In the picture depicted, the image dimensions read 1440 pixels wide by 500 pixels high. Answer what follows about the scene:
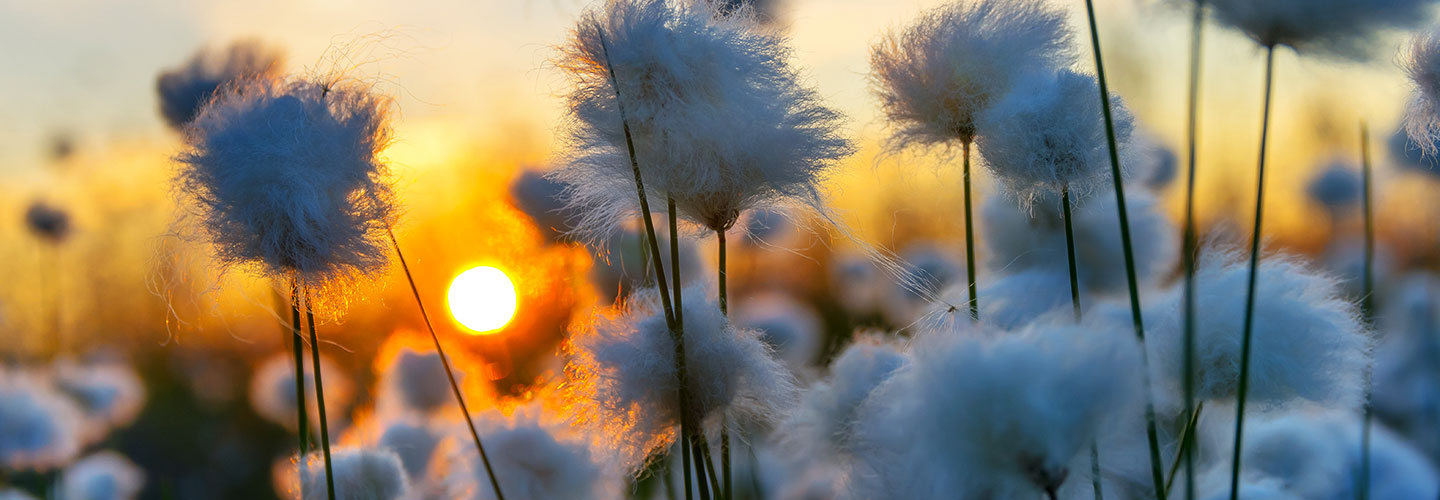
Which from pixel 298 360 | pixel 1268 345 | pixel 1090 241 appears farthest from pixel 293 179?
pixel 1090 241

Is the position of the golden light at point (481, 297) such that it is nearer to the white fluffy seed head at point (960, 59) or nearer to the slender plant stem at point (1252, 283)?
the white fluffy seed head at point (960, 59)

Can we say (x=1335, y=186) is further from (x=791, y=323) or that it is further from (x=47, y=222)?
(x=47, y=222)

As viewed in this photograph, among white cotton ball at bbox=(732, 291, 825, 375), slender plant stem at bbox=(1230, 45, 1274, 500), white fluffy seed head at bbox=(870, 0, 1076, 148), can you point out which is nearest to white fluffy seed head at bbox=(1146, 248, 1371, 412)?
slender plant stem at bbox=(1230, 45, 1274, 500)

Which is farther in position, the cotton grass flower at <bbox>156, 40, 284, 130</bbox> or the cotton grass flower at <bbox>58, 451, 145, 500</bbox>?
the cotton grass flower at <bbox>58, 451, 145, 500</bbox>

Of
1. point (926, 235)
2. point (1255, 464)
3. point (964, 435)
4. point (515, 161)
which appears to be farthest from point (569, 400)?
point (926, 235)

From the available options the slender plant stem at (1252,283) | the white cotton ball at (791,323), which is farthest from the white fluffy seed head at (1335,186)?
the slender plant stem at (1252,283)

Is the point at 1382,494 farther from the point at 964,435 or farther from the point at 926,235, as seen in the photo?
the point at 926,235

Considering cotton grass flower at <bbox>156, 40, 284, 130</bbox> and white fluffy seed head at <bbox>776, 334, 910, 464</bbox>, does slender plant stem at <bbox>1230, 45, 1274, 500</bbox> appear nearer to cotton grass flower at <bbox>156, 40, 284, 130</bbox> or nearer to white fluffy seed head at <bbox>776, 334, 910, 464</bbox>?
white fluffy seed head at <bbox>776, 334, 910, 464</bbox>
